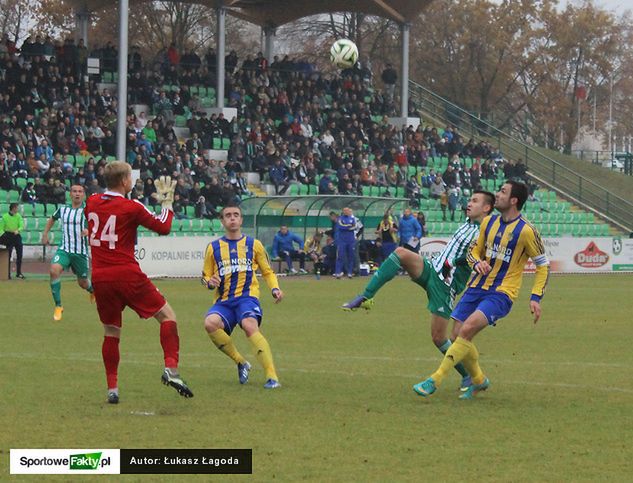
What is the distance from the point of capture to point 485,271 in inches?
414

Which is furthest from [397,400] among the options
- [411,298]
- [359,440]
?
[411,298]

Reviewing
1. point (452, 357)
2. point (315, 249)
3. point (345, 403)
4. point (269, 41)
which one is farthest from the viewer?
point (269, 41)

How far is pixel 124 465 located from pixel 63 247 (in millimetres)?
11749

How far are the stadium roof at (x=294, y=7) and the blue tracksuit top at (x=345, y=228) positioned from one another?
43.2 feet

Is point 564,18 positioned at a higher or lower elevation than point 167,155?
higher

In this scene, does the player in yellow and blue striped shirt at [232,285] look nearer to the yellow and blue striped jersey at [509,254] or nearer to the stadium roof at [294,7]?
the yellow and blue striped jersey at [509,254]

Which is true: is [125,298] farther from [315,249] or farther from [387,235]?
[387,235]

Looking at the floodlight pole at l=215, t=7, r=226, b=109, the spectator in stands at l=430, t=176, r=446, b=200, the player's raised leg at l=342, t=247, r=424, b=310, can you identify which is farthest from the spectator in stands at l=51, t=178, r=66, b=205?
the player's raised leg at l=342, t=247, r=424, b=310

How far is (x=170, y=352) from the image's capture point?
995 centimetres

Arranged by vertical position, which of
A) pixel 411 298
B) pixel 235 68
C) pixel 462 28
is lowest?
pixel 411 298

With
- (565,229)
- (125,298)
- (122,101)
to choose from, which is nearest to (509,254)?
(125,298)

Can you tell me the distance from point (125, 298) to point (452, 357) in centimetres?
275

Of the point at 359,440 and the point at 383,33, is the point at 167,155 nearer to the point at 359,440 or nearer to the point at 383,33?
the point at 359,440

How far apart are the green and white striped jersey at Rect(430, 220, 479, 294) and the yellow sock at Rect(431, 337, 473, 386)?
962mm
